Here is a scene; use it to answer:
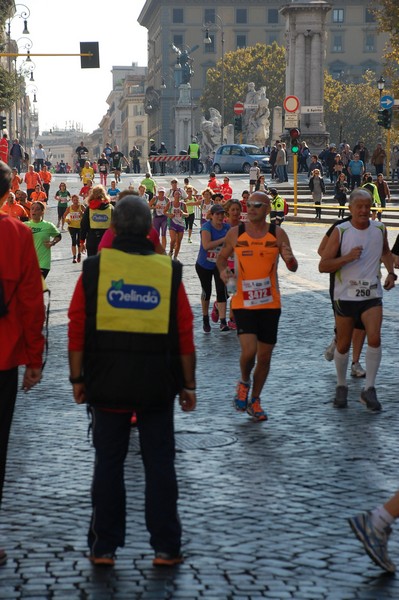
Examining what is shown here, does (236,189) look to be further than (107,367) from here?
Yes

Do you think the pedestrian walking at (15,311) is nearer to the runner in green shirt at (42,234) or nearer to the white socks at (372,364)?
the white socks at (372,364)

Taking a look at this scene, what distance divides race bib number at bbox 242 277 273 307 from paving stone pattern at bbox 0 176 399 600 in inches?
32.6

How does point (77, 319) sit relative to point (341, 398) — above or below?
above

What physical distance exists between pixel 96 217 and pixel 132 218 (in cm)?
1288

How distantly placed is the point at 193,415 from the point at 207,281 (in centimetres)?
603

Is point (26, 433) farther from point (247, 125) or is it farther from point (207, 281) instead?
point (247, 125)

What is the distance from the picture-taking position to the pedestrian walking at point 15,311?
5727mm

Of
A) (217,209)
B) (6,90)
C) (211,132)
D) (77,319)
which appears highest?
(6,90)

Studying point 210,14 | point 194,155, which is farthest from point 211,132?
point 210,14

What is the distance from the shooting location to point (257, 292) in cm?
978

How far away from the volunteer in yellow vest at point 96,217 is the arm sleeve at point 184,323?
1165 cm

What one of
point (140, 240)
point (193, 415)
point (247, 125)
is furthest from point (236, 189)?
point (140, 240)

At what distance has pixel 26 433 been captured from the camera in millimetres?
8938

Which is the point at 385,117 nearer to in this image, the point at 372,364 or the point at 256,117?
the point at 372,364
